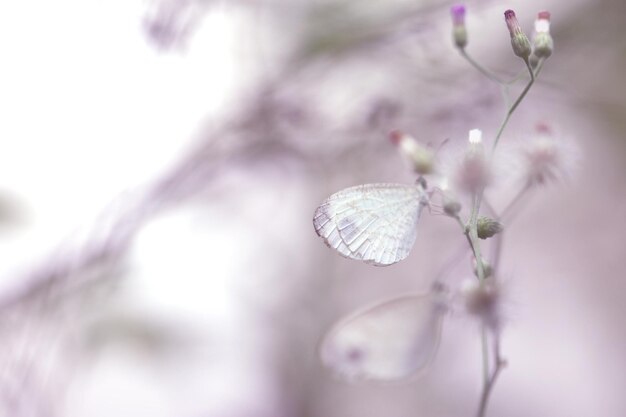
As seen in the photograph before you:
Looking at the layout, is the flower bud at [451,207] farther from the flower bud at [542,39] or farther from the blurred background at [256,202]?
the blurred background at [256,202]

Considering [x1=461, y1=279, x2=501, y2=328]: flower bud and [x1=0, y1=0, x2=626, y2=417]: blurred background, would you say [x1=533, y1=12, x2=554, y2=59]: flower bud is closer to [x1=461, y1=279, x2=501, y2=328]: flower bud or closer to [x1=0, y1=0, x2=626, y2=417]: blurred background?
[x1=461, y1=279, x2=501, y2=328]: flower bud

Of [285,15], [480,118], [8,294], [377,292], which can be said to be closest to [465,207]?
[480,118]

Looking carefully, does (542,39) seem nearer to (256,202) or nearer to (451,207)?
(451,207)

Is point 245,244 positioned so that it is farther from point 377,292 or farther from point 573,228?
point 573,228

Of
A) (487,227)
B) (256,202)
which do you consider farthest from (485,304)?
(256,202)

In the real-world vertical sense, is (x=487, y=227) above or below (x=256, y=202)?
below

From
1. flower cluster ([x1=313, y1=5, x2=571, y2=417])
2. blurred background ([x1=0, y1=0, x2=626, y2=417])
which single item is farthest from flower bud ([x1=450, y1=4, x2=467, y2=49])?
blurred background ([x1=0, y1=0, x2=626, y2=417])

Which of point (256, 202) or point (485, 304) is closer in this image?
point (485, 304)
